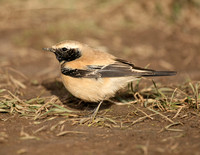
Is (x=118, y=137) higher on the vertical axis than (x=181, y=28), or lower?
lower

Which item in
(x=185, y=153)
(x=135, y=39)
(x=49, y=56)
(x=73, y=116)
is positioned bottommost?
(x=185, y=153)

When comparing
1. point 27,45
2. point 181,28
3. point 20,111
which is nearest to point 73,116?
point 20,111

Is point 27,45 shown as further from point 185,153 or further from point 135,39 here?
point 185,153

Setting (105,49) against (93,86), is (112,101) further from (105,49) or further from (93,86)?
(105,49)

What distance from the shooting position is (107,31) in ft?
37.3

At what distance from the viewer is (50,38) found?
1057 cm

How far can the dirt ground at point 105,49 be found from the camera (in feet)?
14.0

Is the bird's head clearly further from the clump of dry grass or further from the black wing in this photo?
the clump of dry grass

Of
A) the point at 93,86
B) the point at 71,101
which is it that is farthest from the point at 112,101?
the point at 71,101

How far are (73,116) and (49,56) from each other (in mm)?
4712

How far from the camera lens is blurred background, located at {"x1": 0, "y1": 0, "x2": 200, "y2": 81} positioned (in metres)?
9.27

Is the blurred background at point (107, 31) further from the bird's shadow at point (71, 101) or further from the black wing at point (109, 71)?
the black wing at point (109, 71)

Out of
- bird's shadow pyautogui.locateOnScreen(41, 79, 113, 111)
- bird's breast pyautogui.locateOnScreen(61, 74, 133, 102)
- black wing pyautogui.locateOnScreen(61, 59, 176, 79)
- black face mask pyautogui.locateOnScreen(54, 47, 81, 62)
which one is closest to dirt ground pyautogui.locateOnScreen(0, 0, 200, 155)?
bird's shadow pyautogui.locateOnScreen(41, 79, 113, 111)

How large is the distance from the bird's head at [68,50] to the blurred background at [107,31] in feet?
7.77
